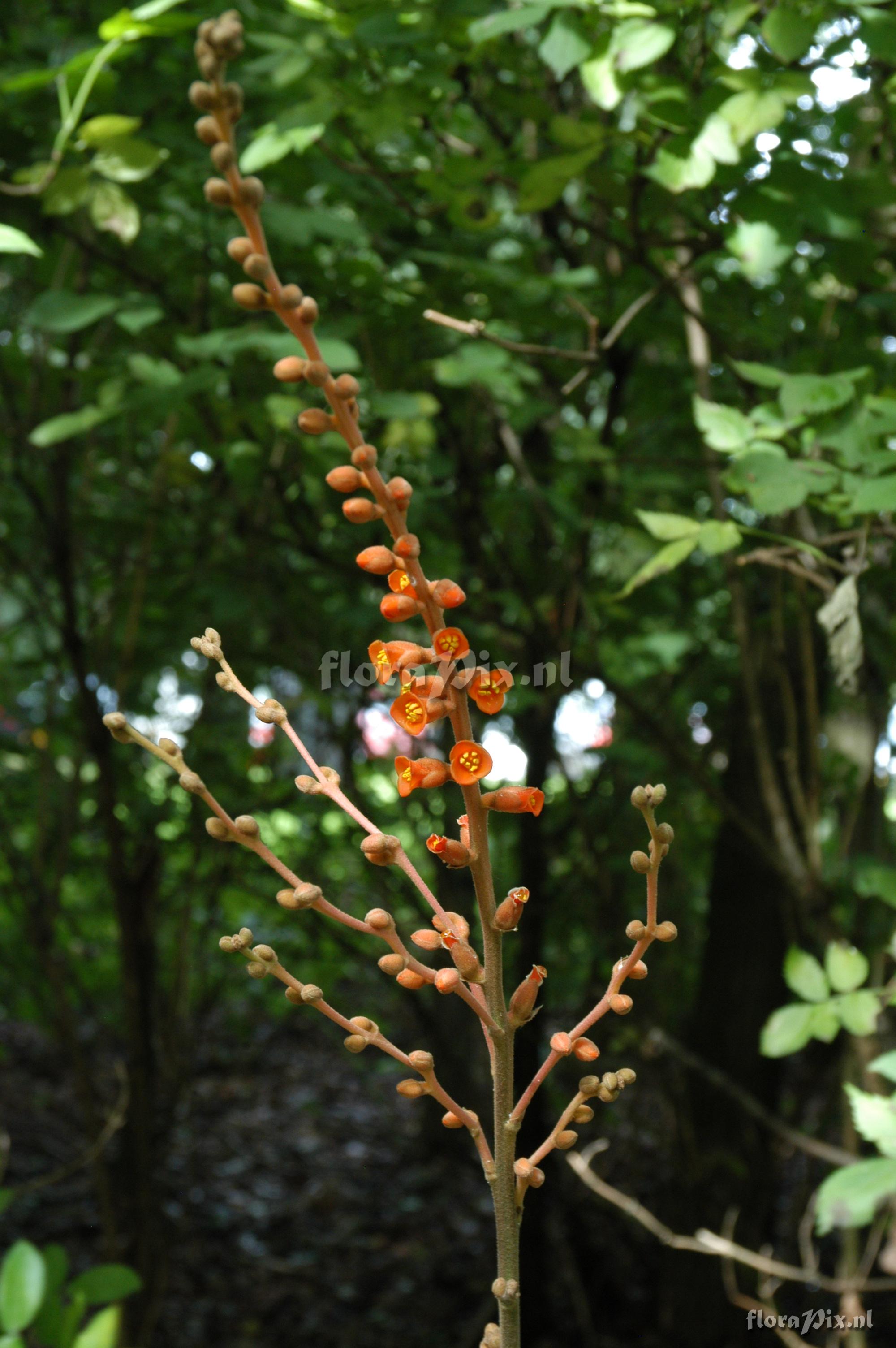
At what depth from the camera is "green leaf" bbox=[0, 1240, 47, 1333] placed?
1.24 meters

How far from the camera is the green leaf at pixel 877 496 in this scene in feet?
3.74

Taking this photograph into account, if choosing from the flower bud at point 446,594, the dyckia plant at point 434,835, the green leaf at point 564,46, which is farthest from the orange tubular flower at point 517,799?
the green leaf at point 564,46

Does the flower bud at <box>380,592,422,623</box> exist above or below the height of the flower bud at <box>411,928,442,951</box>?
above

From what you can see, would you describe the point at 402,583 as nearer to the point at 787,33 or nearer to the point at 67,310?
the point at 787,33

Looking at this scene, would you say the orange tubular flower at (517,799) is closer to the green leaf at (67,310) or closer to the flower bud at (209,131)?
the flower bud at (209,131)

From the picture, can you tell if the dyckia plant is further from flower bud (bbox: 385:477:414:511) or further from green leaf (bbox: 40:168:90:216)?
green leaf (bbox: 40:168:90:216)

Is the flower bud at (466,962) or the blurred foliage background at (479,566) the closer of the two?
the flower bud at (466,962)

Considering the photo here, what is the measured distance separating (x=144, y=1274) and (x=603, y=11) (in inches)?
104

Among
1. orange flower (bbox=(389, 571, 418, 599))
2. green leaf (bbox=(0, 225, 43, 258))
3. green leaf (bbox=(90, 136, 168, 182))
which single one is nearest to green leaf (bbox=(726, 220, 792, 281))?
green leaf (bbox=(90, 136, 168, 182))

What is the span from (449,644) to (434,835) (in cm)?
11

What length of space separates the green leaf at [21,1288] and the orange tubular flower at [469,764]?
104cm

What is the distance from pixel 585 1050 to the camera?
2.08 ft

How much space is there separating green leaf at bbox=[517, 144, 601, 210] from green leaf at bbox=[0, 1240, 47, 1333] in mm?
1496

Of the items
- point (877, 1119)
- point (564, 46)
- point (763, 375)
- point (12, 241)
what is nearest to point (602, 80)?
point (564, 46)
